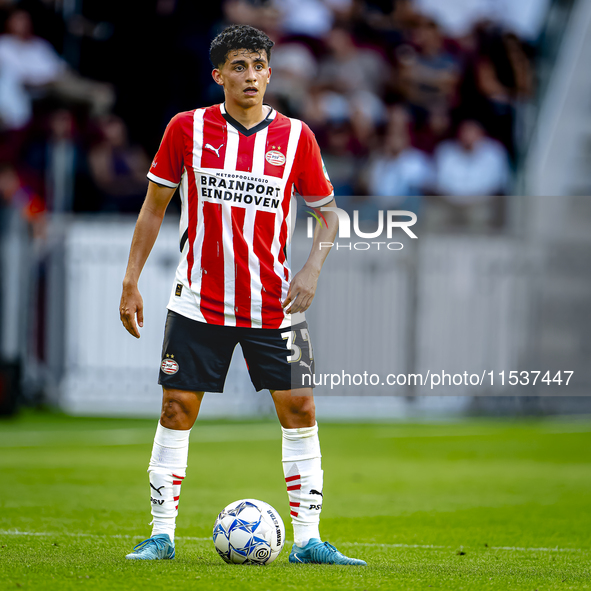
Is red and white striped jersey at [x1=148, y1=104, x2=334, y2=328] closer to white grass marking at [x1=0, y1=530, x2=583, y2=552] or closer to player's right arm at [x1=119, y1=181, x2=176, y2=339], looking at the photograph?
player's right arm at [x1=119, y1=181, x2=176, y2=339]

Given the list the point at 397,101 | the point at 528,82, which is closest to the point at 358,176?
the point at 397,101

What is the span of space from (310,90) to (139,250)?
10.8 m

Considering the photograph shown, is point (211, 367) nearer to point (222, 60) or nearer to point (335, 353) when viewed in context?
point (222, 60)

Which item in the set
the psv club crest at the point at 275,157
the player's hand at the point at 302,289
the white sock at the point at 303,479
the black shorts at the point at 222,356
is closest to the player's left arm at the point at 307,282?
the player's hand at the point at 302,289

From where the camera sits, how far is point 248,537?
4234 mm

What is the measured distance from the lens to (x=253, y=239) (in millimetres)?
4395

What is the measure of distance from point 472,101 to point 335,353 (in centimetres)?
432

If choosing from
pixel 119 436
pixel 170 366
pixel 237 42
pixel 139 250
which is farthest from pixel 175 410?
pixel 119 436

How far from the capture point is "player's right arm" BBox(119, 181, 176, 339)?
436 centimetres

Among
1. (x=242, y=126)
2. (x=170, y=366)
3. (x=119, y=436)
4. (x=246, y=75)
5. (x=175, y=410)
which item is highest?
(x=246, y=75)

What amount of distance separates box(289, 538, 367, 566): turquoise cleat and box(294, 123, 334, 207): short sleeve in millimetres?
1510

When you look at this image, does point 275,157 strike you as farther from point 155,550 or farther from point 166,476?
point 155,550

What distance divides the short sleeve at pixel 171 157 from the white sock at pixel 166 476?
108cm

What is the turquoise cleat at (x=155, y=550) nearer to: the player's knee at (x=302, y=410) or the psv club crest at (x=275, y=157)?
the player's knee at (x=302, y=410)
